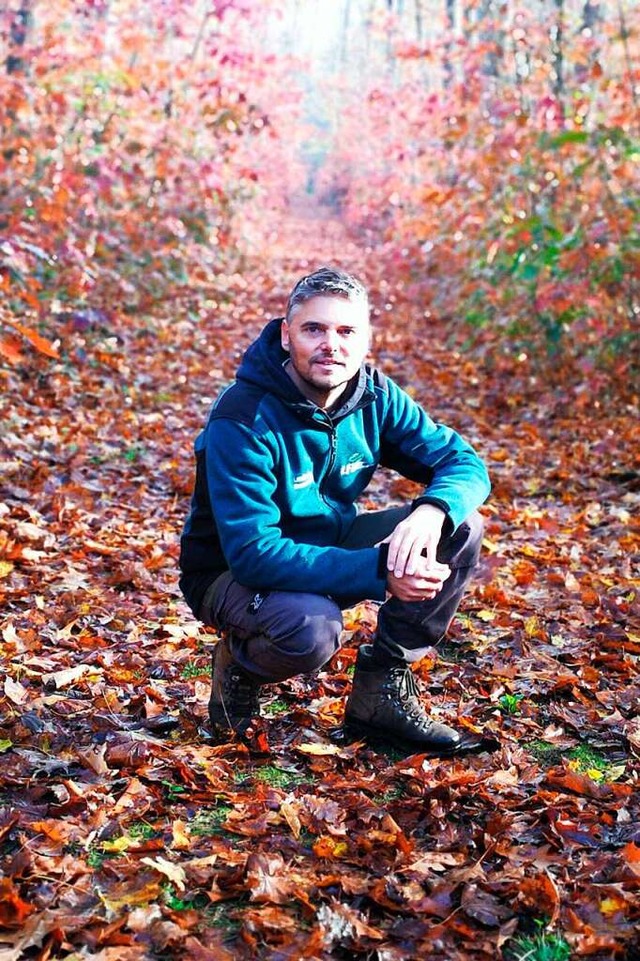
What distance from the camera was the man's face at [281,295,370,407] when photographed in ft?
9.90

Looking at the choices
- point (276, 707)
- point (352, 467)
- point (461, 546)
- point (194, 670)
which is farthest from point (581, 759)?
point (194, 670)

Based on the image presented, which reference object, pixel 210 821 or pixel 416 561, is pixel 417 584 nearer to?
pixel 416 561

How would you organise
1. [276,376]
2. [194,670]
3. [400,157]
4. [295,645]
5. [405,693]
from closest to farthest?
[295,645], [276,376], [405,693], [194,670], [400,157]

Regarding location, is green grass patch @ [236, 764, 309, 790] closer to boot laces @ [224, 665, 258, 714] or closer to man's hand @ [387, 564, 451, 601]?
boot laces @ [224, 665, 258, 714]

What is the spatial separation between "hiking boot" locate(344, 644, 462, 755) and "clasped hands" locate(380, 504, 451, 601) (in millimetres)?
377

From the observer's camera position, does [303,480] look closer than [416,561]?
No

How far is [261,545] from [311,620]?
0.28 m

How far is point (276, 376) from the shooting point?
10.1ft

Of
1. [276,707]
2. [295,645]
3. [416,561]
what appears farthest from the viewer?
[276,707]

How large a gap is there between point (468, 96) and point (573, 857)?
39.3 feet

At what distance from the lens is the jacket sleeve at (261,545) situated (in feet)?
9.52

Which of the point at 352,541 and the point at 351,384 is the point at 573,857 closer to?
the point at 352,541

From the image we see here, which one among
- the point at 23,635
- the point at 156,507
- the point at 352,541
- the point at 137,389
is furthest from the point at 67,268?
the point at 352,541

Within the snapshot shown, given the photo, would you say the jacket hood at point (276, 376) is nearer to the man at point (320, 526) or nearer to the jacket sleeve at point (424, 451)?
the man at point (320, 526)
